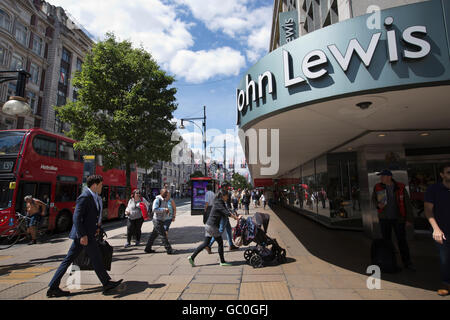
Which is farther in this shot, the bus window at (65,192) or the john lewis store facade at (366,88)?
the bus window at (65,192)

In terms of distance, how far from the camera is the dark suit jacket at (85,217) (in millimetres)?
3607

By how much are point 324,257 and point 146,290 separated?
13.5 ft

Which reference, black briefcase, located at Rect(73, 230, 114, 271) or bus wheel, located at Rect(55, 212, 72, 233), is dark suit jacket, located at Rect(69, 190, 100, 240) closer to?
black briefcase, located at Rect(73, 230, 114, 271)

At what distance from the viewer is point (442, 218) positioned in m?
3.52

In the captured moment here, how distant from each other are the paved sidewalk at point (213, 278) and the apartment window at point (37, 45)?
28.3 meters

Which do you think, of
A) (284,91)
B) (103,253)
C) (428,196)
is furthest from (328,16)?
(103,253)

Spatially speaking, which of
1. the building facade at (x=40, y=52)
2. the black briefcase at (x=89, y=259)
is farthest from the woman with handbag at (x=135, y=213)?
the building facade at (x=40, y=52)

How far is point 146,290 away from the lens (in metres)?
3.88

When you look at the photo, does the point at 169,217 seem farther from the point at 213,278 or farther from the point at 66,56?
the point at 66,56

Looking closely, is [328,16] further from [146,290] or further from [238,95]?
[146,290]

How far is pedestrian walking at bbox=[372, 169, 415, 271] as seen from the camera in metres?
4.63

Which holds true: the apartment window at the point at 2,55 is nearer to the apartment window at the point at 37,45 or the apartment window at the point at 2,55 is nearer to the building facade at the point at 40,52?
the building facade at the point at 40,52

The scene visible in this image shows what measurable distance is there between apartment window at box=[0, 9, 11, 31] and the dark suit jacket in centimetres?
2859
